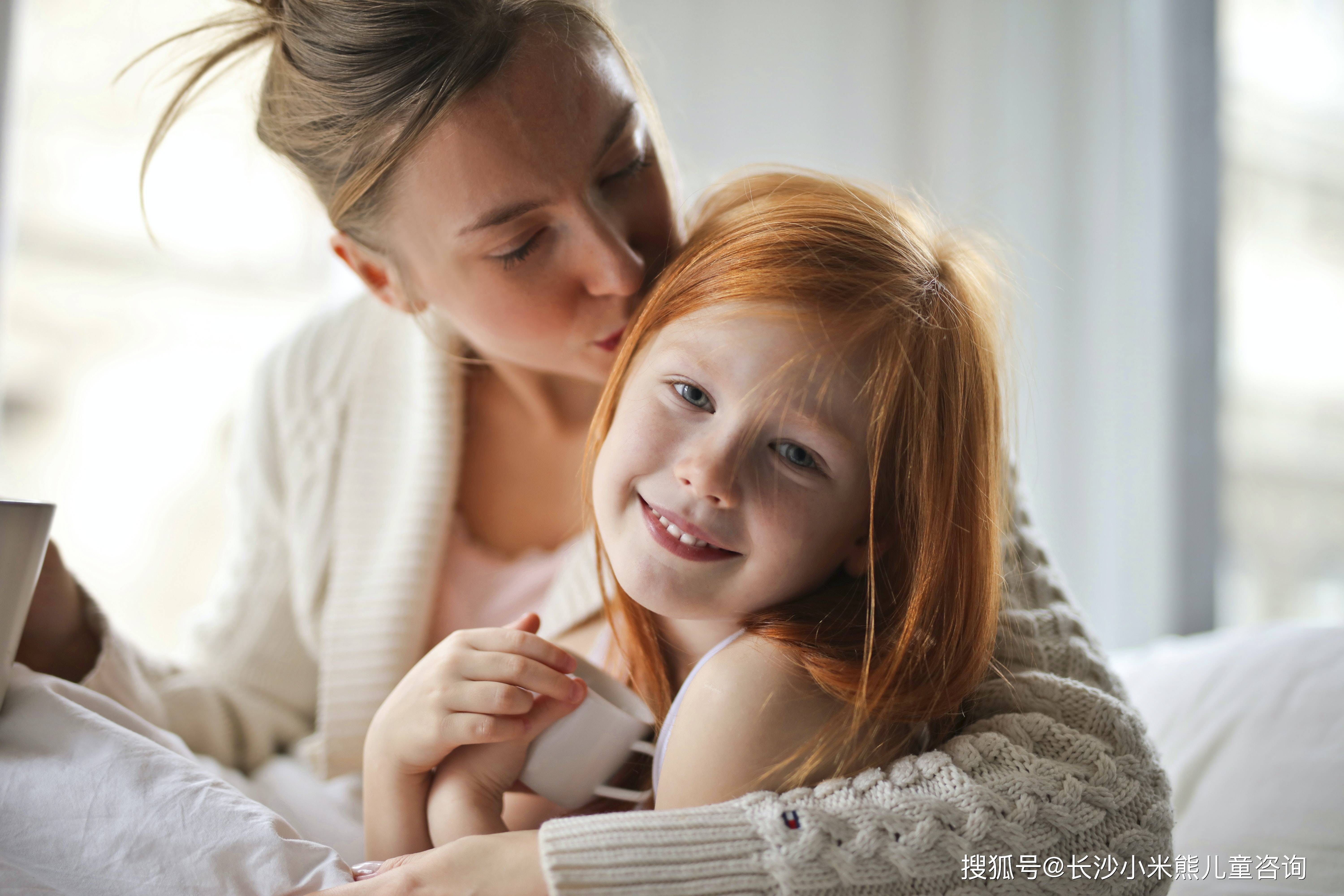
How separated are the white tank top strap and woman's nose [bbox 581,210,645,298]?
1.07 ft

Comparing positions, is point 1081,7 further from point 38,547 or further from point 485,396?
point 38,547

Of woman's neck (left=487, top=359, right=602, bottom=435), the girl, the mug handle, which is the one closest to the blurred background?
woman's neck (left=487, top=359, right=602, bottom=435)

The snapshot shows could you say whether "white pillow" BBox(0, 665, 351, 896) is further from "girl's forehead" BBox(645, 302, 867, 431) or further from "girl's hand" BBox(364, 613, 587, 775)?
"girl's forehead" BBox(645, 302, 867, 431)

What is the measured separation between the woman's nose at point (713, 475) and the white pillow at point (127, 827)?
352mm

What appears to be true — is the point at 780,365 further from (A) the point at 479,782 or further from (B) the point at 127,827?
(B) the point at 127,827

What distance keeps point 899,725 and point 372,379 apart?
2.86 feet

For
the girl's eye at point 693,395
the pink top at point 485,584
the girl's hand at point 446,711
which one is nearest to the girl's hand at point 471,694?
the girl's hand at point 446,711

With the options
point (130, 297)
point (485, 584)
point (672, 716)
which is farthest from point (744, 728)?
point (130, 297)

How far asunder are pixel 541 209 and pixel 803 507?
0.35 m

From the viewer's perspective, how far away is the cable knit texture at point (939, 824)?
0.59 m

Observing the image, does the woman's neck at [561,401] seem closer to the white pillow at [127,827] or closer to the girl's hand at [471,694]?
the girl's hand at [471,694]

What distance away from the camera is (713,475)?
69cm

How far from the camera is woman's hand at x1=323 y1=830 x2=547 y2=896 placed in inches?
23.4

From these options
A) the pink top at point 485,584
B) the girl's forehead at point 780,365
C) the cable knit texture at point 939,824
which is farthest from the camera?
the pink top at point 485,584
